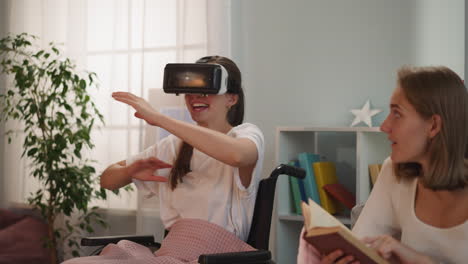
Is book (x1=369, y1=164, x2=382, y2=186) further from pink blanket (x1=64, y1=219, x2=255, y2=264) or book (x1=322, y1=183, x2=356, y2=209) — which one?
pink blanket (x1=64, y1=219, x2=255, y2=264)

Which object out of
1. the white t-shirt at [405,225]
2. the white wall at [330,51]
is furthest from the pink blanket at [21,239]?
the white t-shirt at [405,225]

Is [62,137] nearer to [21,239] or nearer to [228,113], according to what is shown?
[21,239]

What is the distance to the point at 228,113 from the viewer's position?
7.31ft

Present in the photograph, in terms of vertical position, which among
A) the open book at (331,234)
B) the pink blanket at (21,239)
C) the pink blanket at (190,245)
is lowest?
the pink blanket at (21,239)

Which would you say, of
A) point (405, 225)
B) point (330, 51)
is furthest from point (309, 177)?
point (405, 225)

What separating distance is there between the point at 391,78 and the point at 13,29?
100 inches

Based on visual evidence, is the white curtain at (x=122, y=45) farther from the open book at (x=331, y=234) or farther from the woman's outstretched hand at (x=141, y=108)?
the open book at (x=331, y=234)

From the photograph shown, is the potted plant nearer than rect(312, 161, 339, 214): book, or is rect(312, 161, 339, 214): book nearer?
rect(312, 161, 339, 214): book

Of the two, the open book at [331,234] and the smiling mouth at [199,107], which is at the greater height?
the smiling mouth at [199,107]

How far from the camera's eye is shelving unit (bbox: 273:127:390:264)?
9.10 feet

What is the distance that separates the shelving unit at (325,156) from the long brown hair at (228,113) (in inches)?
27.9

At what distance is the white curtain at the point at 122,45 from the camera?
11.3ft

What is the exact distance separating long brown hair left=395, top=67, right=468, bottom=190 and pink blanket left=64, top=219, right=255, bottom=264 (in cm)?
71

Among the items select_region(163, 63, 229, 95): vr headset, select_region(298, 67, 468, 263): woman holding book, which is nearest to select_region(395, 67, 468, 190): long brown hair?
select_region(298, 67, 468, 263): woman holding book
